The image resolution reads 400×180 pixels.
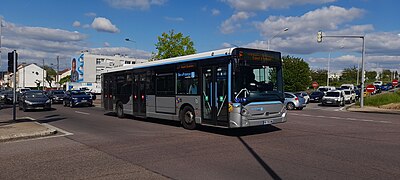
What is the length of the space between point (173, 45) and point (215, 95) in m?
33.2

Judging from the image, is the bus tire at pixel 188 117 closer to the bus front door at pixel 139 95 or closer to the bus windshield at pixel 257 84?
the bus windshield at pixel 257 84

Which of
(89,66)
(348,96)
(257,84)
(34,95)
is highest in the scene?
(89,66)

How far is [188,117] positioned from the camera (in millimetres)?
13289

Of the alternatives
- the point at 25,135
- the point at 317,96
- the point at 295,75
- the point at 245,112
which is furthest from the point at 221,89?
the point at 295,75

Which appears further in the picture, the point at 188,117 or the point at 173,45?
the point at 173,45

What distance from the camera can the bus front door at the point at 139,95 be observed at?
16.3 metres

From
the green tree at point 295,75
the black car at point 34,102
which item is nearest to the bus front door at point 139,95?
the black car at point 34,102

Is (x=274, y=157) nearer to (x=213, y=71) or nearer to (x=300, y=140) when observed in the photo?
(x=300, y=140)

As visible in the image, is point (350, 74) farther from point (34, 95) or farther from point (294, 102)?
point (34, 95)

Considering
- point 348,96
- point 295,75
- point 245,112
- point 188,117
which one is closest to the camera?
point 245,112

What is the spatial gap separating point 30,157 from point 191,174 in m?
4.46

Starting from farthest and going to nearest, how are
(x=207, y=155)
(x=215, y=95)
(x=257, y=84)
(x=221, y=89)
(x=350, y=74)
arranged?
(x=350, y=74) < (x=215, y=95) < (x=221, y=89) < (x=257, y=84) < (x=207, y=155)

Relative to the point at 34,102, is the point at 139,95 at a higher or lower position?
higher

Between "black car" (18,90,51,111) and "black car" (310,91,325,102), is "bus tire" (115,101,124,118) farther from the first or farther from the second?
"black car" (310,91,325,102)
